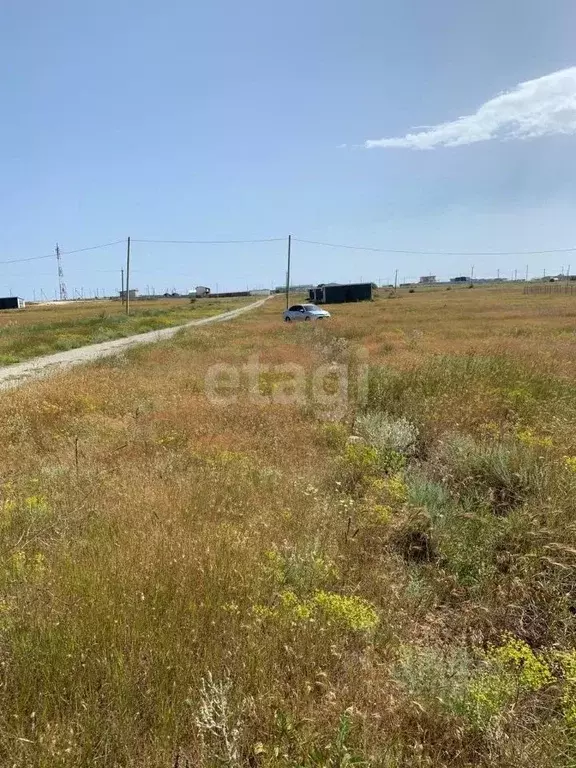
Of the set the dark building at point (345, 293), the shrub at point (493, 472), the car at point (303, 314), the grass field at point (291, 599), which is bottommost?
the grass field at point (291, 599)

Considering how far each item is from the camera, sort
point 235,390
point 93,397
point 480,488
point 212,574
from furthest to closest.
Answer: point 235,390
point 93,397
point 480,488
point 212,574

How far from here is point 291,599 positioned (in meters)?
2.67

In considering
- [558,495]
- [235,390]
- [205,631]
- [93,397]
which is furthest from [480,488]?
[93,397]

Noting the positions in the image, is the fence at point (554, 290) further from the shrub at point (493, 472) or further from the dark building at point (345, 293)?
the shrub at point (493, 472)

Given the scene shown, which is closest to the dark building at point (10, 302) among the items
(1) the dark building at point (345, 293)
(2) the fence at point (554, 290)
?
(1) the dark building at point (345, 293)

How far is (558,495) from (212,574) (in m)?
2.97

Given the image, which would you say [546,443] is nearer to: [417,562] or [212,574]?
[417,562]

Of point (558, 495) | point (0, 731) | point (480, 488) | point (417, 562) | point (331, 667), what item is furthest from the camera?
point (480, 488)

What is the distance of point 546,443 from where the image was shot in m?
5.12

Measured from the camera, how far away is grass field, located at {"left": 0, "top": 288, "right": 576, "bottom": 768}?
6.40 feet

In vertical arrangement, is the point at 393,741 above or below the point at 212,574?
below

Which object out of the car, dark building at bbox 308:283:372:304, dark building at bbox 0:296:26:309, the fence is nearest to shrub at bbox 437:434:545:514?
the car

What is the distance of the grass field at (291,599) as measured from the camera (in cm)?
195

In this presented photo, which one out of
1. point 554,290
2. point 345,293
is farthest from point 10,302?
point 554,290
